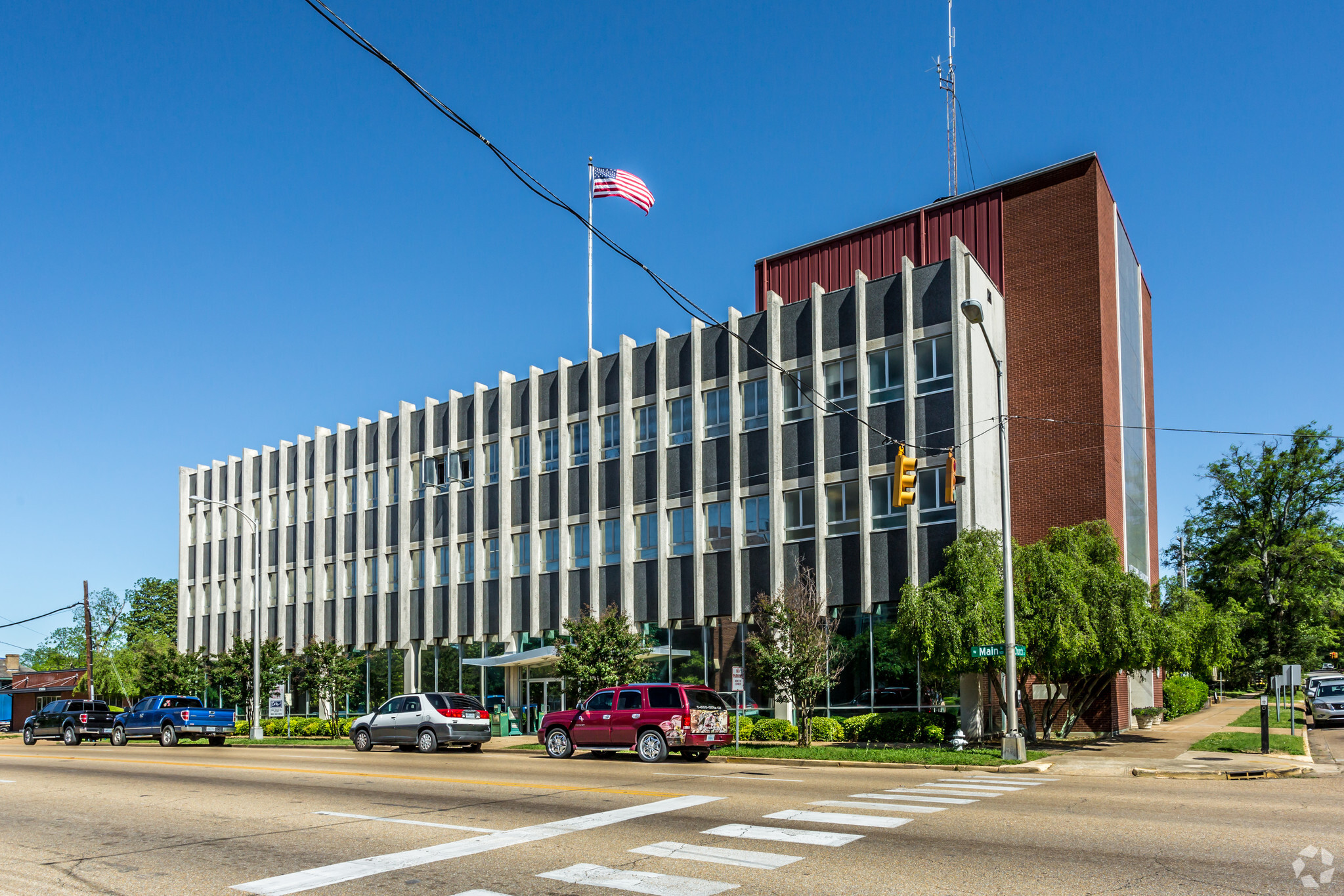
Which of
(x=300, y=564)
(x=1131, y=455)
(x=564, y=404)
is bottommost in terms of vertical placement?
(x=300, y=564)

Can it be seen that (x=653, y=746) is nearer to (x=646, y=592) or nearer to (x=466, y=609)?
(x=646, y=592)

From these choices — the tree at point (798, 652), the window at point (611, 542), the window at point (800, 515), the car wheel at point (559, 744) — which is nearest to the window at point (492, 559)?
the window at point (611, 542)

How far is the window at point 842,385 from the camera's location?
3447 centimetres

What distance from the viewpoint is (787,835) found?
11.7 meters

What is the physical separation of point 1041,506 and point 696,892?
28347mm

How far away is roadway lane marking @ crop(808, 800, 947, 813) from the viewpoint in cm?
1399

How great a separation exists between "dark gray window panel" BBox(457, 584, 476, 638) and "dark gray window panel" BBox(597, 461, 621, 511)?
25.7 feet

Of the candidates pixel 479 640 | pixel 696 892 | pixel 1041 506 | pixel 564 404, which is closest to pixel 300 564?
pixel 479 640

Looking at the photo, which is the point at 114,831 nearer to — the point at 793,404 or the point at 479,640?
the point at 793,404

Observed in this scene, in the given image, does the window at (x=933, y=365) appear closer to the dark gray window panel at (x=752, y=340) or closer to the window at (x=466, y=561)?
the dark gray window panel at (x=752, y=340)

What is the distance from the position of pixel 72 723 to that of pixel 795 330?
29891 mm

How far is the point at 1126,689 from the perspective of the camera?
35.6 metres

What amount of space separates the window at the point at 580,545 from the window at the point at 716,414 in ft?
21.4

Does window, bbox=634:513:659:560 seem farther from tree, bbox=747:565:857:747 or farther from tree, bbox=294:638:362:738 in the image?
tree, bbox=294:638:362:738
